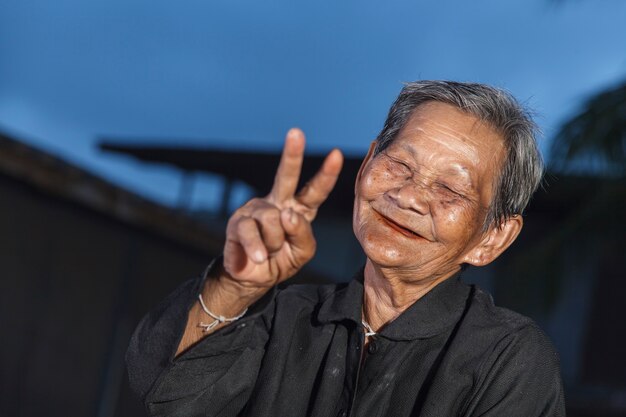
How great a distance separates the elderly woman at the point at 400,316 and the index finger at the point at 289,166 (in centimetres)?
5

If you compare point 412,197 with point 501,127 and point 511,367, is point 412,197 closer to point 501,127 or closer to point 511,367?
point 501,127

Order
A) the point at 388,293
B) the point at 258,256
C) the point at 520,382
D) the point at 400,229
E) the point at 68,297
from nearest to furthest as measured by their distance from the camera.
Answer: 1. the point at 258,256
2. the point at 520,382
3. the point at 400,229
4. the point at 388,293
5. the point at 68,297

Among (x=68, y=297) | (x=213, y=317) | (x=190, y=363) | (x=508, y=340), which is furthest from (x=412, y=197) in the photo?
(x=68, y=297)

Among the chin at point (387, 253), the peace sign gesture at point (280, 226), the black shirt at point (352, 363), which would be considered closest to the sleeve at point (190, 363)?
the black shirt at point (352, 363)

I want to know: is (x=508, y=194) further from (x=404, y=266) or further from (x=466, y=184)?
(x=404, y=266)

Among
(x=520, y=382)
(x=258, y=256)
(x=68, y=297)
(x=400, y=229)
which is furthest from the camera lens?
(x=68, y=297)

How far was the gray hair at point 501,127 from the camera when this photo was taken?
2.31 meters

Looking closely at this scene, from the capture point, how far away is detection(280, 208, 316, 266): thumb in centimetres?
195

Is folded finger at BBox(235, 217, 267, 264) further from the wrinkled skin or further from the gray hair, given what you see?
the gray hair

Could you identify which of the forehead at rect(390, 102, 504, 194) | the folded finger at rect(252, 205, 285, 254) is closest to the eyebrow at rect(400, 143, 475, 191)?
the forehead at rect(390, 102, 504, 194)

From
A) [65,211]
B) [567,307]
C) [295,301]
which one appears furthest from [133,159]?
[295,301]

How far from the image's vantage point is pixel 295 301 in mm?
2477

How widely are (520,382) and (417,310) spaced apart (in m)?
0.32

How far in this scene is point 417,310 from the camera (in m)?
2.29
